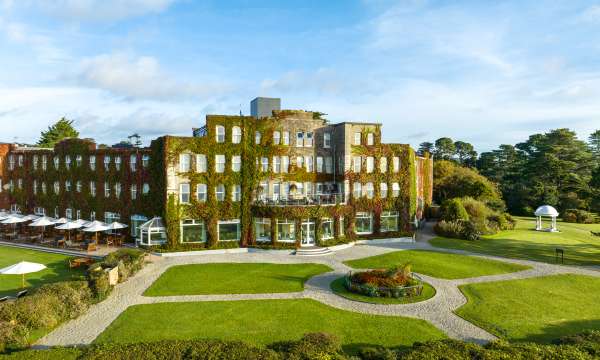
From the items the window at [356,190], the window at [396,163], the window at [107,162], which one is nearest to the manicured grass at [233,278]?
the window at [356,190]

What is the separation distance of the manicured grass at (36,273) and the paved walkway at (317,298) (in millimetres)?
4958

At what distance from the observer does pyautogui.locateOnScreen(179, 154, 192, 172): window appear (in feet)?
113

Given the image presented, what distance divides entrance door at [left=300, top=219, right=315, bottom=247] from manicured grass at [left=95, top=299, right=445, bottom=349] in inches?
563

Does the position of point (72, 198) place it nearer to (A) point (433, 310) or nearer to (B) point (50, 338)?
(B) point (50, 338)

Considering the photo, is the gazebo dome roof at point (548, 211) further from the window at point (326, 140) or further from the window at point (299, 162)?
the window at point (299, 162)

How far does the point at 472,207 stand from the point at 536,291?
1030 inches

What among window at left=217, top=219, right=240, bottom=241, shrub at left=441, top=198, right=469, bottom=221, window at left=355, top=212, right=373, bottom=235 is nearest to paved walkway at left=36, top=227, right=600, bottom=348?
window at left=217, top=219, right=240, bottom=241

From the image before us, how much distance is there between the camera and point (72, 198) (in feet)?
135

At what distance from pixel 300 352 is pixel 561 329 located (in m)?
13.4

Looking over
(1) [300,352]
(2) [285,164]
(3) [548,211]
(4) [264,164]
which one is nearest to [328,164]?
(2) [285,164]

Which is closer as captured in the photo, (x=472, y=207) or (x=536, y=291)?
(x=536, y=291)

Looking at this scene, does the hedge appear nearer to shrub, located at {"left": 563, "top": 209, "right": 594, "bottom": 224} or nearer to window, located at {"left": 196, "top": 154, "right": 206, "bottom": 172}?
window, located at {"left": 196, "top": 154, "right": 206, "bottom": 172}

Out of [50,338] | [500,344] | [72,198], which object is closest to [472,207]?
[500,344]

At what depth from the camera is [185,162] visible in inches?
1366
